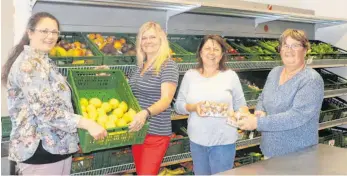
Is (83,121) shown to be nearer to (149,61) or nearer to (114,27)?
(149,61)

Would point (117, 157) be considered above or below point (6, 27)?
below

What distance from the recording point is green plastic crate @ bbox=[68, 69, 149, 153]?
6.32ft

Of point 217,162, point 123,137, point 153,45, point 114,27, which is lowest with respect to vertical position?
point 217,162

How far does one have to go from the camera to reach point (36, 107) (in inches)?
65.7

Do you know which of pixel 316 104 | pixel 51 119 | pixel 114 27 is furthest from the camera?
pixel 114 27

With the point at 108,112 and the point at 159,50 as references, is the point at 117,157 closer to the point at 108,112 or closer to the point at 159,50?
the point at 108,112

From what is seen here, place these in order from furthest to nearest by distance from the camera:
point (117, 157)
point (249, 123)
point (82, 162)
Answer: point (117, 157)
point (82, 162)
point (249, 123)

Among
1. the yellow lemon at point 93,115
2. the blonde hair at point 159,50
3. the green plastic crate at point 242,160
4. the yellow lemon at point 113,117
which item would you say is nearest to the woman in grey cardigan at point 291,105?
the blonde hair at point 159,50

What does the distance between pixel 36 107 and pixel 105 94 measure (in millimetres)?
698

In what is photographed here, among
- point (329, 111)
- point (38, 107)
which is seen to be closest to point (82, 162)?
point (38, 107)

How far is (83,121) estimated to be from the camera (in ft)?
5.83

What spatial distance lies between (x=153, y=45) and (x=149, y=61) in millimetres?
112

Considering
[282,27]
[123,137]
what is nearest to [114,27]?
[123,137]

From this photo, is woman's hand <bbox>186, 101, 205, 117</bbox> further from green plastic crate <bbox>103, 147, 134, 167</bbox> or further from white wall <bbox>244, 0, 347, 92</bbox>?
white wall <bbox>244, 0, 347, 92</bbox>
